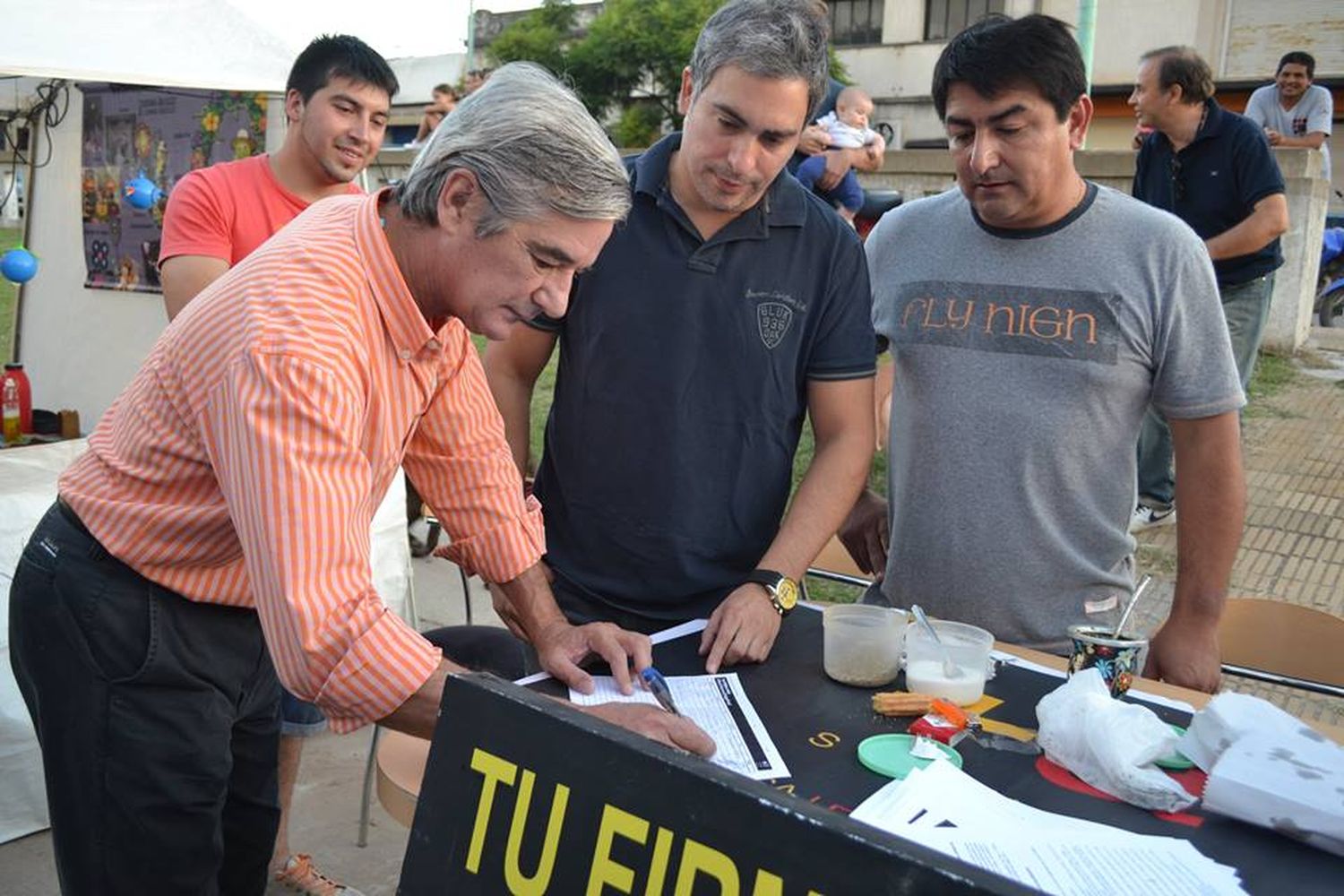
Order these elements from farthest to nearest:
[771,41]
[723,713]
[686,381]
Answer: [686,381] < [771,41] < [723,713]

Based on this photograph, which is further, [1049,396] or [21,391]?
[21,391]

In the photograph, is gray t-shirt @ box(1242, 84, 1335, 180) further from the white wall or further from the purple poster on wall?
the white wall

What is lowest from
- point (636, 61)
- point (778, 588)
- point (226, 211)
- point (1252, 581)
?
point (1252, 581)

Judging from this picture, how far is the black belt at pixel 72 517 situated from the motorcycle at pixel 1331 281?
13636mm

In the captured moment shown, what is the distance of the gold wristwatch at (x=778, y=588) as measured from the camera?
1.97m

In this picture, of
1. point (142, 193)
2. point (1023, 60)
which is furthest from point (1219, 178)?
point (142, 193)

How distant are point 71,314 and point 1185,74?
492 cm

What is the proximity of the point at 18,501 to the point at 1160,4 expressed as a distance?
31540 millimetres

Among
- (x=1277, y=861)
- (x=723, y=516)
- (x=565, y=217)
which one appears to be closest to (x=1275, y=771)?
(x=1277, y=861)

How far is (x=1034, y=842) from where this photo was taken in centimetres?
133

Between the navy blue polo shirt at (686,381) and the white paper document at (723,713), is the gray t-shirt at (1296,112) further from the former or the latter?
the white paper document at (723,713)

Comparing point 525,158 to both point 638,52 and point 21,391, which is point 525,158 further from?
point 638,52

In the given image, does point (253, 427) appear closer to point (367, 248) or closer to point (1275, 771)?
point (367, 248)

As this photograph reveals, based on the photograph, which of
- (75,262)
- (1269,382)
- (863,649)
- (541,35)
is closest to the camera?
(863,649)
